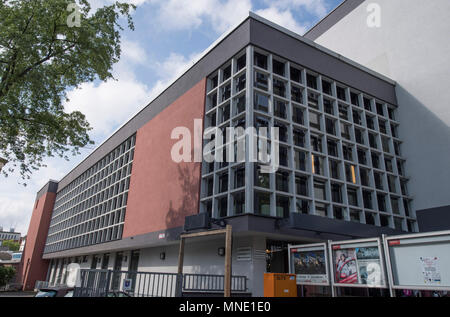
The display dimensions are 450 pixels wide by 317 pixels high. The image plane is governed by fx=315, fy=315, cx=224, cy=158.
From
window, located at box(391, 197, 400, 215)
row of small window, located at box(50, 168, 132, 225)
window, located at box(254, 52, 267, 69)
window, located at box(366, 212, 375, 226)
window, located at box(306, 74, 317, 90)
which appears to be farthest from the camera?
row of small window, located at box(50, 168, 132, 225)

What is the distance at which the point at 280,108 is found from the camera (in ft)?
58.0

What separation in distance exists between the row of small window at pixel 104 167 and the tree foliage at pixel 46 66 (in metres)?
11.2

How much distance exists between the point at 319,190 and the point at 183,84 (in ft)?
39.9

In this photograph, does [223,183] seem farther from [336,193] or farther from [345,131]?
[345,131]

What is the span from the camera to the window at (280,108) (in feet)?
57.1

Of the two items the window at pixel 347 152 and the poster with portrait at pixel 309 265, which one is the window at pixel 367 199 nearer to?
the window at pixel 347 152

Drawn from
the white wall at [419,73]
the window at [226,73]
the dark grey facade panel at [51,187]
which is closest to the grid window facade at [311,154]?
the window at [226,73]

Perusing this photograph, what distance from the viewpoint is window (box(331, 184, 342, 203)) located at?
1788 centimetres

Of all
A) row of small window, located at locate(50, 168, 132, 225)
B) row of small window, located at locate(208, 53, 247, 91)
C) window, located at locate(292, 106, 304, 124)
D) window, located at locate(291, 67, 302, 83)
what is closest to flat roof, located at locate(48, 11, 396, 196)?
row of small window, located at locate(208, 53, 247, 91)

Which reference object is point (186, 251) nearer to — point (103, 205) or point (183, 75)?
point (183, 75)

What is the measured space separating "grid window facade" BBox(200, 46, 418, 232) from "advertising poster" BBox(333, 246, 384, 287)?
4825mm

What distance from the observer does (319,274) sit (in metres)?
11.0

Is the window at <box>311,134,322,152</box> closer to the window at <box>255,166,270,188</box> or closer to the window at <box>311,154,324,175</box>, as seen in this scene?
the window at <box>311,154,324,175</box>

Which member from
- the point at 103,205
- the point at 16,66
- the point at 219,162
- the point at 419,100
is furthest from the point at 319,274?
the point at 103,205
